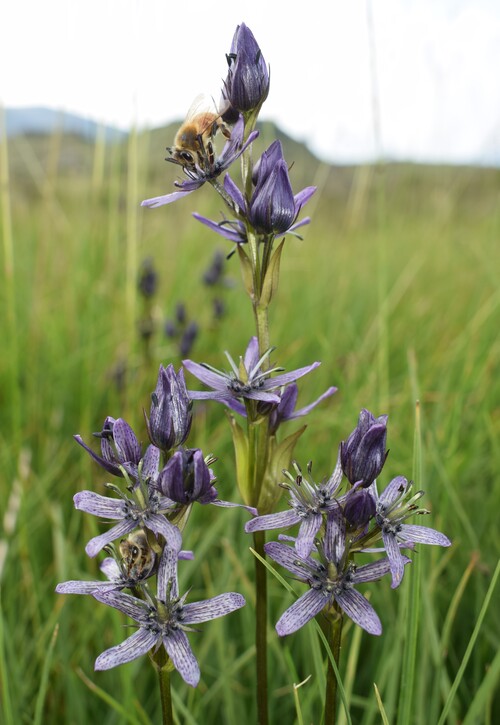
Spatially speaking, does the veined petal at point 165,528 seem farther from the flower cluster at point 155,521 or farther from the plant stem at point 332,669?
the plant stem at point 332,669

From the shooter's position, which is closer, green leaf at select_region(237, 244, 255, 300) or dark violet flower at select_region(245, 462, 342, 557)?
dark violet flower at select_region(245, 462, 342, 557)

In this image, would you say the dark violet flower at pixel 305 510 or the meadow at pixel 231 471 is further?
the meadow at pixel 231 471

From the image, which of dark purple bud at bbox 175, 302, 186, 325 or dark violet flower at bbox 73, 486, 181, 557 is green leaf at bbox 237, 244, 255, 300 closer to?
dark violet flower at bbox 73, 486, 181, 557

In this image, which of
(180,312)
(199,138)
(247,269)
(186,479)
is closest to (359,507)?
(186,479)

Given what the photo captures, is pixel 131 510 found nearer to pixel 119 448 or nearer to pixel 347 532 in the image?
pixel 119 448

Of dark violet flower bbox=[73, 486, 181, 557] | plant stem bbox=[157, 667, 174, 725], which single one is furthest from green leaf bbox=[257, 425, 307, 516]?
plant stem bbox=[157, 667, 174, 725]

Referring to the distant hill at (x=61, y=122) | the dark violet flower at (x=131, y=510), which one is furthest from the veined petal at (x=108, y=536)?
the distant hill at (x=61, y=122)

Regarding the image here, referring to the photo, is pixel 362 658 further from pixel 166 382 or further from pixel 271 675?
pixel 166 382
